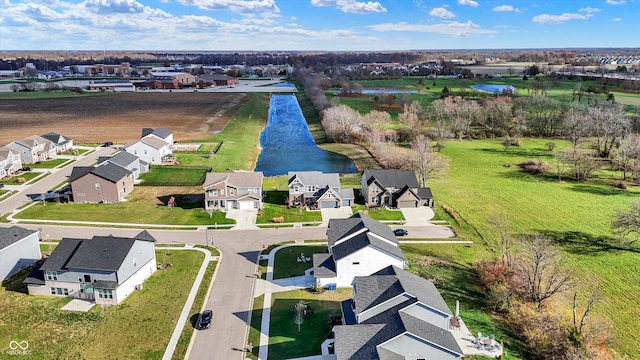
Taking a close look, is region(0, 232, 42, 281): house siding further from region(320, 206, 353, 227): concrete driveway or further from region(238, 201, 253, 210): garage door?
region(320, 206, 353, 227): concrete driveway

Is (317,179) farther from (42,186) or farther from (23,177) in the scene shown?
(23,177)

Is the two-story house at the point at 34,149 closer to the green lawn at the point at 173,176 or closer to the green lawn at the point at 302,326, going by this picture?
the green lawn at the point at 173,176

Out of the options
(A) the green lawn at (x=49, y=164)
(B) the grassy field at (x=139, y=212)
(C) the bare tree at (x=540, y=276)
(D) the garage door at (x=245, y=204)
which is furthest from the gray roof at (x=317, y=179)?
(A) the green lawn at (x=49, y=164)

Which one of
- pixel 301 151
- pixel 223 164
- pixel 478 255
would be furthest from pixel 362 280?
pixel 301 151

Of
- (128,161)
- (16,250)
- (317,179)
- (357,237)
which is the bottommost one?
(16,250)

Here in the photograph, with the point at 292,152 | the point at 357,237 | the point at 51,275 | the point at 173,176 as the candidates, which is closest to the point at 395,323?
the point at 357,237

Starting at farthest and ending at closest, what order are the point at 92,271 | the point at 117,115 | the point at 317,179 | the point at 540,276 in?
the point at 117,115 → the point at 317,179 → the point at 540,276 → the point at 92,271

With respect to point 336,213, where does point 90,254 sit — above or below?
above
